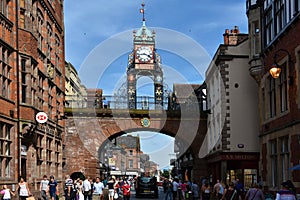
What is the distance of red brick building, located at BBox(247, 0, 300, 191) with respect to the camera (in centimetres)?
2322

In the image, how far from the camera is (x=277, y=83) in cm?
2645

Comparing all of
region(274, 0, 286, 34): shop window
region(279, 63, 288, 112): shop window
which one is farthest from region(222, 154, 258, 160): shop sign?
region(274, 0, 286, 34): shop window

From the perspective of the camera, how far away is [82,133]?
44.4 metres

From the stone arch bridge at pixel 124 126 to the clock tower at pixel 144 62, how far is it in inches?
122

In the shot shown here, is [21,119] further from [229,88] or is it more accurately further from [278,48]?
[229,88]

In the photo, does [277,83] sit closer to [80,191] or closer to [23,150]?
[80,191]

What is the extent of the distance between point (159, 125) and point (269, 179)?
1730 centimetres

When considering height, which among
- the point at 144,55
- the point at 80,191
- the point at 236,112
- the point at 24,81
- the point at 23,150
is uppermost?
the point at 144,55

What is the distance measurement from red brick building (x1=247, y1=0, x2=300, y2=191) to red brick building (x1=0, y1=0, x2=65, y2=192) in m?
11.7

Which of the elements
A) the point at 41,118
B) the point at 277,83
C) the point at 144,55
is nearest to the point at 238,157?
the point at 277,83

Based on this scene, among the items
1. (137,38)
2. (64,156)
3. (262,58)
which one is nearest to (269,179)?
(262,58)

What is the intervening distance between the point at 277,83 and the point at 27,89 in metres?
12.1

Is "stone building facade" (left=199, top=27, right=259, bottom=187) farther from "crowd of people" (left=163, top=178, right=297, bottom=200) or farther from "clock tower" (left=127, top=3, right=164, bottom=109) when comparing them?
"clock tower" (left=127, top=3, right=164, bottom=109)

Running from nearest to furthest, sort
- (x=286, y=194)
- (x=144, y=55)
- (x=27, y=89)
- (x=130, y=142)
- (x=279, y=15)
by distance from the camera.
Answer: (x=286, y=194) → (x=279, y=15) → (x=27, y=89) → (x=144, y=55) → (x=130, y=142)
